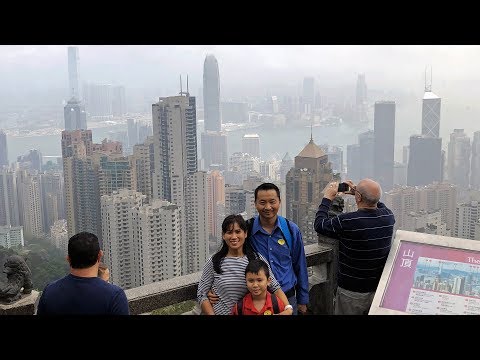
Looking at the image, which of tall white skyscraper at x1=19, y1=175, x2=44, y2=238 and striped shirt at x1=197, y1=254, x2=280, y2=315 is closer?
striped shirt at x1=197, y1=254, x2=280, y2=315

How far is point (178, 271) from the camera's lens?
1327 cm

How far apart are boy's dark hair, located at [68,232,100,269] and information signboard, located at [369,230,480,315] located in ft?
3.48

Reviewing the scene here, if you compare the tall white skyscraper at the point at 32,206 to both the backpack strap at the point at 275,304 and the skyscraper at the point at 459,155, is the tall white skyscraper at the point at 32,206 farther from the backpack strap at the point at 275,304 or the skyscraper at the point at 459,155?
the backpack strap at the point at 275,304

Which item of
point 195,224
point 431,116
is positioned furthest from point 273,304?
point 195,224

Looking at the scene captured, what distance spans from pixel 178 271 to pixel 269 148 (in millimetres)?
3938

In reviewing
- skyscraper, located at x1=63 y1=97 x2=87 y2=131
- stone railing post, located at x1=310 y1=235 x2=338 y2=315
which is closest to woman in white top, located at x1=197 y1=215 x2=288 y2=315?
stone railing post, located at x1=310 y1=235 x2=338 y2=315

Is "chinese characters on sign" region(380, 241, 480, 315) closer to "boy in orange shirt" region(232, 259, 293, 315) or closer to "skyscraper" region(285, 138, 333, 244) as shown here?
"boy in orange shirt" region(232, 259, 293, 315)

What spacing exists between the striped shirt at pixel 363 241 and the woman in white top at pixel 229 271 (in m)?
0.37

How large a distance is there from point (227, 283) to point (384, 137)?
1082 centimetres

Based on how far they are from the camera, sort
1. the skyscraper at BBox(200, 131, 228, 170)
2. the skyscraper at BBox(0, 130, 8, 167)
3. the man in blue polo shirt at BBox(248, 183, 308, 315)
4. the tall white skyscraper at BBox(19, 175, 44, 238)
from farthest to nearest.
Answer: the tall white skyscraper at BBox(19, 175, 44, 238), the skyscraper at BBox(200, 131, 228, 170), the skyscraper at BBox(0, 130, 8, 167), the man in blue polo shirt at BBox(248, 183, 308, 315)

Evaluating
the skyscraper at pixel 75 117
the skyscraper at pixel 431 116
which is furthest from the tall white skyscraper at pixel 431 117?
the skyscraper at pixel 75 117

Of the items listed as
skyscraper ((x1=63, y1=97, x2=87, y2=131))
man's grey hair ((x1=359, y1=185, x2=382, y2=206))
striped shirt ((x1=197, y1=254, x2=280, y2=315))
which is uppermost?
skyscraper ((x1=63, y1=97, x2=87, y2=131))

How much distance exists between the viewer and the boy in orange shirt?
206 centimetres

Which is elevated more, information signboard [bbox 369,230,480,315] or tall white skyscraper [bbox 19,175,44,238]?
information signboard [bbox 369,230,480,315]
